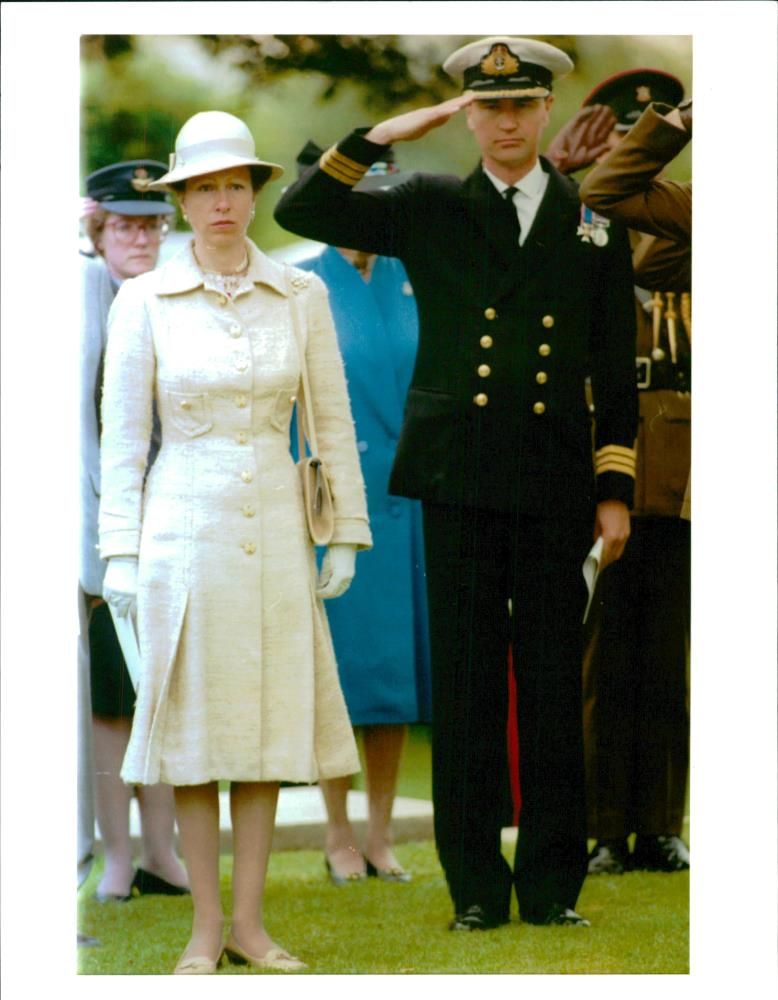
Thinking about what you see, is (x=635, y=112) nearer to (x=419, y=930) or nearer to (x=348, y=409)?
(x=348, y=409)

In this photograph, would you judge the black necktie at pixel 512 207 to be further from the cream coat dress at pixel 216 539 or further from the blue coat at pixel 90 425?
the blue coat at pixel 90 425

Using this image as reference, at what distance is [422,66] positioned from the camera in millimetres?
7812

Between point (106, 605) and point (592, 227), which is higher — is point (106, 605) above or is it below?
below

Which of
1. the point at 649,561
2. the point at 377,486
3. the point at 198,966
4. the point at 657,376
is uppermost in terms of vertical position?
the point at 657,376

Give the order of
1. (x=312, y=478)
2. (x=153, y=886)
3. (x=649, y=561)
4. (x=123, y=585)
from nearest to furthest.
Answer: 1. (x=123, y=585)
2. (x=312, y=478)
3. (x=153, y=886)
4. (x=649, y=561)

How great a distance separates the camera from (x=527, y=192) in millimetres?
7898

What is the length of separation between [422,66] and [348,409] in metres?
1.13

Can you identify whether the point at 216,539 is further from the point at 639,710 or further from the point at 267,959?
the point at 639,710

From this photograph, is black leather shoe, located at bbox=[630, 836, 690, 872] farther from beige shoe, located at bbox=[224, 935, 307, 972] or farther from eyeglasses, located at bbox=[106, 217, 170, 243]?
eyeglasses, located at bbox=[106, 217, 170, 243]

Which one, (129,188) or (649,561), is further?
(649,561)

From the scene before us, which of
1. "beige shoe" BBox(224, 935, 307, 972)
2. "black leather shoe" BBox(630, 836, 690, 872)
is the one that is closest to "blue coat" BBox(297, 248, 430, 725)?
"beige shoe" BBox(224, 935, 307, 972)

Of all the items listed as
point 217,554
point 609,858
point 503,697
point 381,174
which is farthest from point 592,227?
point 609,858

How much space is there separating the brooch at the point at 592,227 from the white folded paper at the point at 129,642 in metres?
1.92

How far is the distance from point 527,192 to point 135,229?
1294 millimetres
